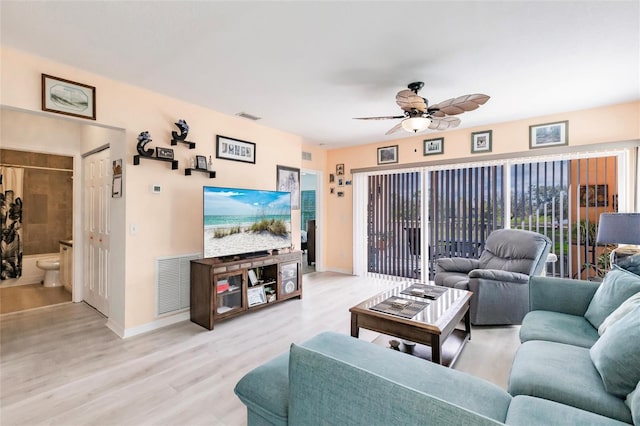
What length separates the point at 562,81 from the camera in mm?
2883

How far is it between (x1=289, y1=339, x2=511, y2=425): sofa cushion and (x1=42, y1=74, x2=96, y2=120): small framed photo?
295 cm

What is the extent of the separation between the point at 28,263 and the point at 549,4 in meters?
7.12

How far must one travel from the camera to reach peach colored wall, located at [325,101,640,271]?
3.50 metres

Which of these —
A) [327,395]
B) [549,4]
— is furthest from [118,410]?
[549,4]

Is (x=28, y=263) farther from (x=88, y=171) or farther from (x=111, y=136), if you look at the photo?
(x=111, y=136)

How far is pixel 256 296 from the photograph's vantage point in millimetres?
3623

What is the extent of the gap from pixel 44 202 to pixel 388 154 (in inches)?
235

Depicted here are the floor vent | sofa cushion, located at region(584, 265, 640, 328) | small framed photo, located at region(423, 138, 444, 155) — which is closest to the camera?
sofa cushion, located at region(584, 265, 640, 328)

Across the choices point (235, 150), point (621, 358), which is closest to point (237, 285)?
point (235, 150)

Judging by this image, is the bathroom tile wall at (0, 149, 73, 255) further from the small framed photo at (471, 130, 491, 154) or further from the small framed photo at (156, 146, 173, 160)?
the small framed photo at (471, 130, 491, 154)

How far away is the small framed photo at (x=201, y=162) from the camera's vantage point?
11.5 ft

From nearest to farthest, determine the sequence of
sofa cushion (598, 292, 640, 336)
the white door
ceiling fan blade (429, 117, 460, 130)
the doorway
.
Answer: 1. sofa cushion (598, 292, 640, 336)
2. ceiling fan blade (429, 117, 460, 130)
3. the white door
4. the doorway

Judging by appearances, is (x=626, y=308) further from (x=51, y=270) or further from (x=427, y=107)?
(x=51, y=270)

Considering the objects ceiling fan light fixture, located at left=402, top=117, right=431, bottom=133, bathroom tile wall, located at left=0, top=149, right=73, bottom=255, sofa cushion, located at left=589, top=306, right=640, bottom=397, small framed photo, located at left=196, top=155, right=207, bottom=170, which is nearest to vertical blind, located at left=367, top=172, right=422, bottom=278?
ceiling fan light fixture, located at left=402, top=117, right=431, bottom=133
